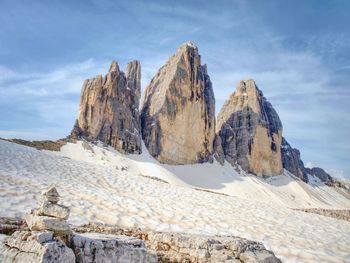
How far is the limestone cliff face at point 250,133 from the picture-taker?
8269 centimetres

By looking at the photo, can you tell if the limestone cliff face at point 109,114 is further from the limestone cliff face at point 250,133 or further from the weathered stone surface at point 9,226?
the weathered stone surface at point 9,226

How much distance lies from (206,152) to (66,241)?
66.9 metres

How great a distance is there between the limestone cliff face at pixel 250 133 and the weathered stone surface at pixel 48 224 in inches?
3013

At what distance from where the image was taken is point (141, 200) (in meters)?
14.0

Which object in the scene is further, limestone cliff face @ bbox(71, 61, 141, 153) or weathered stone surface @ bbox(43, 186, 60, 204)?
limestone cliff face @ bbox(71, 61, 141, 153)

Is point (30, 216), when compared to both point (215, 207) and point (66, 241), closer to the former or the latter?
point (66, 241)

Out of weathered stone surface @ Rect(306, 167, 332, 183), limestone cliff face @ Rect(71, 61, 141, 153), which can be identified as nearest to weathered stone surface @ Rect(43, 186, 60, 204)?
limestone cliff face @ Rect(71, 61, 141, 153)

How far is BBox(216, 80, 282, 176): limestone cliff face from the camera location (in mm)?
82688

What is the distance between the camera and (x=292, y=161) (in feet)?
328

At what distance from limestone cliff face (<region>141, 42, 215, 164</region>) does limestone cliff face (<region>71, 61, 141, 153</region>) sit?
461 centimetres

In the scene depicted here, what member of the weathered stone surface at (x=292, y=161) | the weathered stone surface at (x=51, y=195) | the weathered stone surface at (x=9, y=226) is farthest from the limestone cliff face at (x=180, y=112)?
the weathered stone surface at (x=51, y=195)

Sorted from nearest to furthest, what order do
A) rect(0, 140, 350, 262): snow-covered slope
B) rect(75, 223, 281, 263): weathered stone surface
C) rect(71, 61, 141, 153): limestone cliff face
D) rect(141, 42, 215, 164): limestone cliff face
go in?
1. rect(75, 223, 281, 263): weathered stone surface
2. rect(0, 140, 350, 262): snow-covered slope
3. rect(71, 61, 141, 153): limestone cliff face
4. rect(141, 42, 215, 164): limestone cliff face

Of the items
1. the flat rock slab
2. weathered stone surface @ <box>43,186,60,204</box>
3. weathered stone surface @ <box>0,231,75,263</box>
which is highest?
weathered stone surface @ <box>43,186,60,204</box>

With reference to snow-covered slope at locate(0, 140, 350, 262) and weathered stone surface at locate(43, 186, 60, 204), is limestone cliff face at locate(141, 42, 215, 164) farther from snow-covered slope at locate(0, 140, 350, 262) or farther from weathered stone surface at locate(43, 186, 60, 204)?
weathered stone surface at locate(43, 186, 60, 204)
